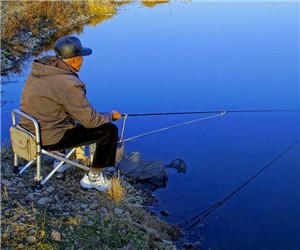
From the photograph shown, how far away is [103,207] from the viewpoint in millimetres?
4727

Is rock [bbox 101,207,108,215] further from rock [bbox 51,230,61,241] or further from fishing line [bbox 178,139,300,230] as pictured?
fishing line [bbox 178,139,300,230]

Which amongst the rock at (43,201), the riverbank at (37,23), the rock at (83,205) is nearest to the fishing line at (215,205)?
the rock at (83,205)

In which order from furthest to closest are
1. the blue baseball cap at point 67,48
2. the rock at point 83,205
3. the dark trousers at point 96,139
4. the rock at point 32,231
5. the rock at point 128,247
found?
1. the rock at point 83,205
2. the dark trousers at point 96,139
3. the blue baseball cap at point 67,48
4. the rock at point 128,247
5. the rock at point 32,231

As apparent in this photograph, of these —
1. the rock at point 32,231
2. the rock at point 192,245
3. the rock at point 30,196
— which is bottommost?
the rock at point 192,245

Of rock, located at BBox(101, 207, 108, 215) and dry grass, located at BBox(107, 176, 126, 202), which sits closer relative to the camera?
rock, located at BBox(101, 207, 108, 215)

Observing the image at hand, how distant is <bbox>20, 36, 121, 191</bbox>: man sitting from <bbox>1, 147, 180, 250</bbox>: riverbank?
52cm

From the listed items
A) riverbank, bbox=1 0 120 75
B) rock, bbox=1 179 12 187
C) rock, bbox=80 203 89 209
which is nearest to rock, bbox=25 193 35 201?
rock, bbox=1 179 12 187

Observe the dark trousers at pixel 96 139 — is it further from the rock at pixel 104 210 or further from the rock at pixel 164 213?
the rock at pixel 164 213

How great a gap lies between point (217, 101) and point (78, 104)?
4925 mm

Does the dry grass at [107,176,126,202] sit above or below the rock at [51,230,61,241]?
below

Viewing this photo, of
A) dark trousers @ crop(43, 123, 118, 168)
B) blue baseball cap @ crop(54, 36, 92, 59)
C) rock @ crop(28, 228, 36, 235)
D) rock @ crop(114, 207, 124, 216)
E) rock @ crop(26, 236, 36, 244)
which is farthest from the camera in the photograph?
rock @ crop(114, 207, 124, 216)

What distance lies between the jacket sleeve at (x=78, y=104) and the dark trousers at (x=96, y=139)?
0.46 ft

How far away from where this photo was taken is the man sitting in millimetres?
4141

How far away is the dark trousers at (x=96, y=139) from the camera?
4414 millimetres
